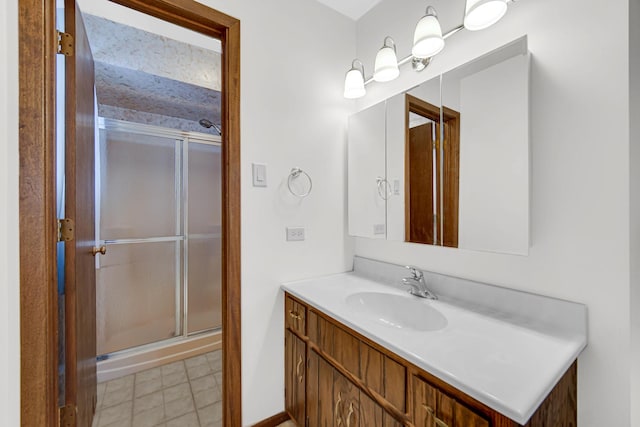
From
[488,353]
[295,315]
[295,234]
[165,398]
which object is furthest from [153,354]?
[488,353]

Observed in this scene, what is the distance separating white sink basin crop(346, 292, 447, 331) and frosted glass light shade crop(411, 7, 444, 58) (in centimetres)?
117

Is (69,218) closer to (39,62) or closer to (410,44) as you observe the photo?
(39,62)

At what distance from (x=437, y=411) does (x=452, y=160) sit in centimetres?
97

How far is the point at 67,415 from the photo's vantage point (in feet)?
3.50

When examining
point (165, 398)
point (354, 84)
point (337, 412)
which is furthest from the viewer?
point (165, 398)

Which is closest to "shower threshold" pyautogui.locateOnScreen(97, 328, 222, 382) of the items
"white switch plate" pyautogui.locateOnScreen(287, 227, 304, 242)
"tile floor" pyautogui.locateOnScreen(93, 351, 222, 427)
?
"tile floor" pyautogui.locateOnScreen(93, 351, 222, 427)

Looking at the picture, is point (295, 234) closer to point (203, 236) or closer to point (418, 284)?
point (418, 284)

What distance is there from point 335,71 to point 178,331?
2472 millimetres

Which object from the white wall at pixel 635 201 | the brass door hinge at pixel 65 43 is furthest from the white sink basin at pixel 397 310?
the brass door hinge at pixel 65 43

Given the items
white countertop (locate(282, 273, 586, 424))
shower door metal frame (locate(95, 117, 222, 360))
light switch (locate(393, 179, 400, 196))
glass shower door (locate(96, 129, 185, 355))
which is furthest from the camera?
shower door metal frame (locate(95, 117, 222, 360))

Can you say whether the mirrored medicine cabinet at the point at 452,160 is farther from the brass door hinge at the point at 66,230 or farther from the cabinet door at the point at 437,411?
the brass door hinge at the point at 66,230

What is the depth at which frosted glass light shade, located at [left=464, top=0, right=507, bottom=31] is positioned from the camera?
39.6 inches

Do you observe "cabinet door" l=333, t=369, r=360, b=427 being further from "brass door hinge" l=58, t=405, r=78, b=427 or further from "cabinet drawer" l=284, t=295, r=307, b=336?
"brass door hinge" l=58, t=405, r=78, b=427

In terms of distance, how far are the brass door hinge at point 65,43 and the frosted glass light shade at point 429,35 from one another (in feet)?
4.75
